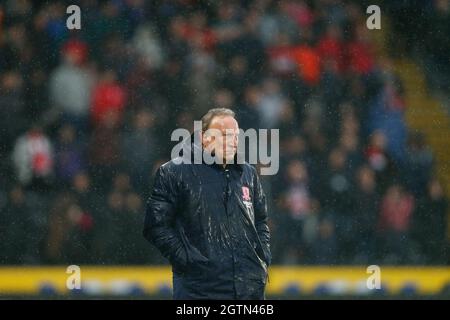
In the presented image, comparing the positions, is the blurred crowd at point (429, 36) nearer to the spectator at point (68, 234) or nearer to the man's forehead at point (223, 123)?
the spectator at point (68, 234)

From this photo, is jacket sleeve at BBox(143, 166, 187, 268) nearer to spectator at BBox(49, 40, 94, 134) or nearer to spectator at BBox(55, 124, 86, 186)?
spectator at BBox(55, 124, 86, 186)

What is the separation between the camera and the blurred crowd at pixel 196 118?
10852mm

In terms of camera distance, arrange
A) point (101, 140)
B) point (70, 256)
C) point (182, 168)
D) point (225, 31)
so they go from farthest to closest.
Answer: point (225, 31) < point (101, 140) < point (70, 256) < point (182, 168)

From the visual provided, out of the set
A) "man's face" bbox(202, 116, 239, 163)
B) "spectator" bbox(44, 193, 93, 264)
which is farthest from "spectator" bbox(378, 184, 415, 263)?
"man's face" bbox(202, 116, 239, 163)

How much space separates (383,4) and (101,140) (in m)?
3.94

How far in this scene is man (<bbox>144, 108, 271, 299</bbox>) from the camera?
19.7ft

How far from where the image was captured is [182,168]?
609 centimetres

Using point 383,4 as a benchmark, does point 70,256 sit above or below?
below

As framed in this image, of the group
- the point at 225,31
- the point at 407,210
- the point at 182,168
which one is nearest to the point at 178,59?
the point at 225,31

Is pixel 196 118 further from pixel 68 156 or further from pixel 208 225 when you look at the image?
pixel 208 225

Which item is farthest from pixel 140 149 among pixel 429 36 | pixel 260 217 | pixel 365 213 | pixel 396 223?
pixel 260 217

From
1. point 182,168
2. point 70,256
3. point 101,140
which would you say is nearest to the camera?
point 182,168

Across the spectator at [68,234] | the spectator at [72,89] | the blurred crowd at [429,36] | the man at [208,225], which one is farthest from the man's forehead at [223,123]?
the blurred crowd at [429,36]

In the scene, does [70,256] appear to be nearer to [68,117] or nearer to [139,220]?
[139,220]
